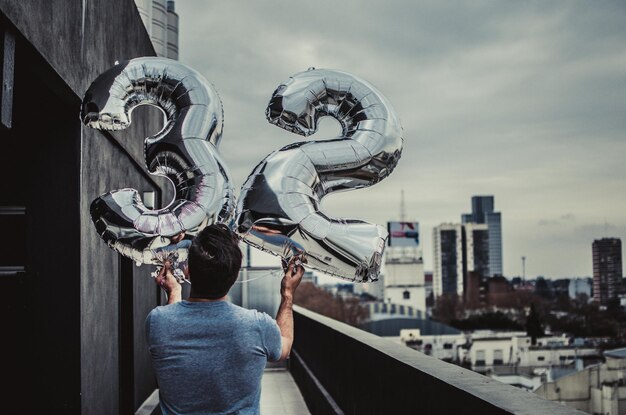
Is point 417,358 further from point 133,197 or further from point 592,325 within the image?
point 592,325

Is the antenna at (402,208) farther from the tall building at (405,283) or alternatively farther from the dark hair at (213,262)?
the dark hair at (213,262)

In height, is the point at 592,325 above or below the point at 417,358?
below

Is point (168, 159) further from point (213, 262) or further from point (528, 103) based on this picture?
point (528, 103)

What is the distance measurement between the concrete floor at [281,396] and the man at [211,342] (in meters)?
6.91

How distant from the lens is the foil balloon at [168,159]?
3.10 meters

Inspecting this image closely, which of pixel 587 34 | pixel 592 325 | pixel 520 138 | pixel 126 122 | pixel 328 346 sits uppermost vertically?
pixel 587 34

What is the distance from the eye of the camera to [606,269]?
481 ft

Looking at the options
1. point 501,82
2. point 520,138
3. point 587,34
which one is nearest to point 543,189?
point 520,138

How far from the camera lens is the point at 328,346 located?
27.1ft

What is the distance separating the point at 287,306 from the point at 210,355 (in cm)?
38

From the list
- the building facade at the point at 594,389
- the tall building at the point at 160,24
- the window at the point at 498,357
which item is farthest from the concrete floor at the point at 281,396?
the window at the point at 498,357

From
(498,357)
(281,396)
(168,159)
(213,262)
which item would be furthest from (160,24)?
(498,357)

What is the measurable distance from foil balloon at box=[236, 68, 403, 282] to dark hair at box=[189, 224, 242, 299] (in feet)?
1.68

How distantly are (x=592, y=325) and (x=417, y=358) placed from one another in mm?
126403
